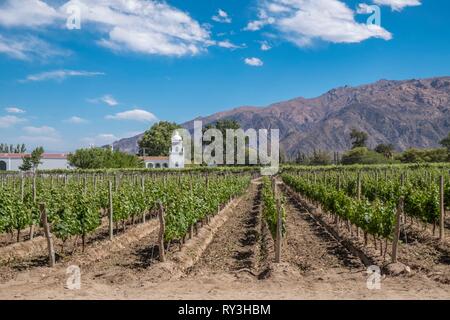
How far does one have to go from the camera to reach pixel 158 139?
9244 cm

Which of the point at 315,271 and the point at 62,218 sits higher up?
the point at 62,218

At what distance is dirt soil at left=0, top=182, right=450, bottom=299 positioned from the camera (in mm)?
7602

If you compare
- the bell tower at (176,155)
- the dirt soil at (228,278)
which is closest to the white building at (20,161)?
the bell tower at (176,155)

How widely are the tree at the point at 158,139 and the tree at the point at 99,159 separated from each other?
22989 mm

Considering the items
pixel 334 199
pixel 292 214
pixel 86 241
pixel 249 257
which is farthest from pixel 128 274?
pixel 292 214

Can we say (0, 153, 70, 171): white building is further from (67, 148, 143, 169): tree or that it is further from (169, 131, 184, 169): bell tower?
(169, 131, 184, 169): bell tower

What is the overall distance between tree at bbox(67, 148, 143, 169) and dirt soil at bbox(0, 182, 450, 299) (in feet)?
181

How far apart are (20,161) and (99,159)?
23.7 m

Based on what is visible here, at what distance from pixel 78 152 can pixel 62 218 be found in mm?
60206

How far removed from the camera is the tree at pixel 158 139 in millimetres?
92812

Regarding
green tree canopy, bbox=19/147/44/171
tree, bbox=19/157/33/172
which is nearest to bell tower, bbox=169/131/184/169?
green tree canopy, bbox=19/147/44/171
